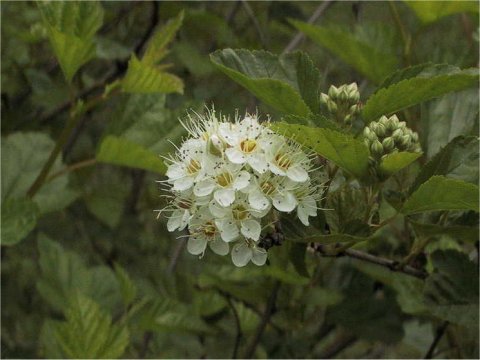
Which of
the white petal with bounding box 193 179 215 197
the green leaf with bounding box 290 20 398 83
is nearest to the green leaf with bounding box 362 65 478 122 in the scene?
the white petal with bounding box 193 179 215 197

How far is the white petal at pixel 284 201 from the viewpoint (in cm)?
95

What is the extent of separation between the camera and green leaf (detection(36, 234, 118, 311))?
171 cm

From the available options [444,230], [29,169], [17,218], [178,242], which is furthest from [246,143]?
[178,242]

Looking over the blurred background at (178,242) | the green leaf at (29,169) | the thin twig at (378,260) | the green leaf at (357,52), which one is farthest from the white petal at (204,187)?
the green leaf at (29,169)

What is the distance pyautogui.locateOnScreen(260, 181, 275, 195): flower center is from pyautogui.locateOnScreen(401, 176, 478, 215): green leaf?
0.60 feet

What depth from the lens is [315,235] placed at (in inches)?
38.9

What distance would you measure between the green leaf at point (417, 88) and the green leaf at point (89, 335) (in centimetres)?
62

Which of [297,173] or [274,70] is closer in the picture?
[297,173]

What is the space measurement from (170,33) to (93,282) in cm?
64

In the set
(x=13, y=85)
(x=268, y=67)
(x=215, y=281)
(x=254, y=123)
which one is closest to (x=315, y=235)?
(x=254, y=123)

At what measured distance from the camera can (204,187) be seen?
0.97m

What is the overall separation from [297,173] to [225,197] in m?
0.11

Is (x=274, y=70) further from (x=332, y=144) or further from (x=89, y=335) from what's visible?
(x=89, y=335)

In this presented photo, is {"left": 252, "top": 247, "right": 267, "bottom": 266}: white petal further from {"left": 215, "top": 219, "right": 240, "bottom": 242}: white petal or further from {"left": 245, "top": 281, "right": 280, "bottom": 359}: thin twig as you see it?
{"left": 245, "top": 281, "right": 280, "bottom": 359}: thin twig
